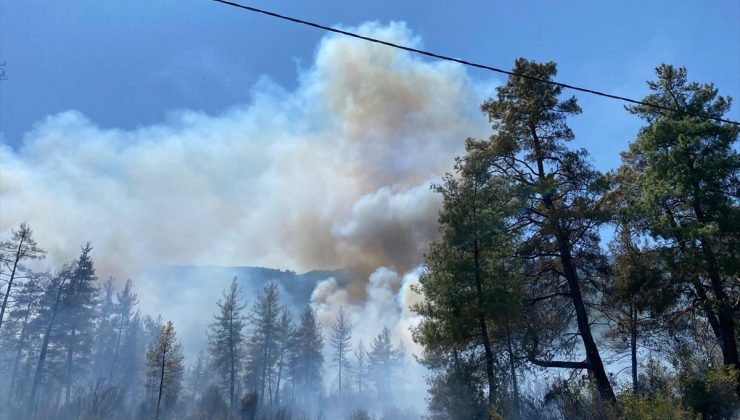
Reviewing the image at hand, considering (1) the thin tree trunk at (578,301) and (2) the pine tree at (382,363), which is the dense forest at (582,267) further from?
(2) the pine tree at (382,363)

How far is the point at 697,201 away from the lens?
15602 mm

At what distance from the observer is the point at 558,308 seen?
18.0m

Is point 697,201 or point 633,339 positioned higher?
point 697,201

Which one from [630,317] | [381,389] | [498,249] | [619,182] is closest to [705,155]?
[619,182]

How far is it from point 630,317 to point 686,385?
644 centimetres

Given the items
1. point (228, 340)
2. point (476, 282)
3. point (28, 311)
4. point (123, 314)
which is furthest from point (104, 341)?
point (476, 282)

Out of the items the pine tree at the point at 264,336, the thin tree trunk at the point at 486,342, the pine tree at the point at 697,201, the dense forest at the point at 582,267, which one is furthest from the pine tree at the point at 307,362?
the pine tree at the point at 697,201

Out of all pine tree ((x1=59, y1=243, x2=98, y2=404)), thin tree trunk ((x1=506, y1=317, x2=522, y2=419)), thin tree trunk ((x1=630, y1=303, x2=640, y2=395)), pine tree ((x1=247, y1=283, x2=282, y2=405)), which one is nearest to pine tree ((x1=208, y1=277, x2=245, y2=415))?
pine tree ((x1=247, y1=283, x2=282, y2=405))

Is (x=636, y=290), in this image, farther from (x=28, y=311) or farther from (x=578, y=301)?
(x=28, y=311)

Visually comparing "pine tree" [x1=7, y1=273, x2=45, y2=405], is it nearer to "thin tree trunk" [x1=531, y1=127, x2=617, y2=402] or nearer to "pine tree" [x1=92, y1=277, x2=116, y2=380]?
"pine tree" [x1=92, y1=277, x2=116, y2=380]

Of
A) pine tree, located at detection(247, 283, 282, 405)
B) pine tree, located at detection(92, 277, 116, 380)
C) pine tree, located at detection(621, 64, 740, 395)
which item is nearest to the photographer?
pine tree, located at detection(621, 64, 740, 395)

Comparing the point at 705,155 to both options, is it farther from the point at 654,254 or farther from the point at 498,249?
the point at 498,249

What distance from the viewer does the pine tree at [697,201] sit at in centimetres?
1448

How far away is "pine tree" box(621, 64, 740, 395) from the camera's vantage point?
1448 centimetres
